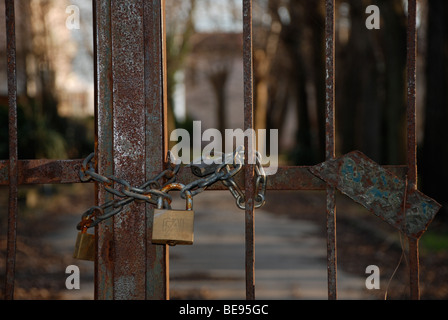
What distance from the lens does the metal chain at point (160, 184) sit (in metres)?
1.64

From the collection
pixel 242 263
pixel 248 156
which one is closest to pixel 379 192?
A: pixel 248 156

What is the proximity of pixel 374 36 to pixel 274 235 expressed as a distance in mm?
9592

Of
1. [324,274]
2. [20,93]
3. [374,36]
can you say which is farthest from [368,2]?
[20,93]

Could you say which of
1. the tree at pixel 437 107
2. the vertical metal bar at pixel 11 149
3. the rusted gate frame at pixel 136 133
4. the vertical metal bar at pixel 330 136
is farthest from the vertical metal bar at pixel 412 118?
the tree at pixel 437 107

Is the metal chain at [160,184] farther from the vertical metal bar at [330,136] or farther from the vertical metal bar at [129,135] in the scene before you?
the vertical metal bar at [330,136]

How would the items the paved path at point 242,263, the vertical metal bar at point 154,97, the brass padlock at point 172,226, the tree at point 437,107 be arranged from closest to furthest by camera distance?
the brass padlock at point 172,226 < the vertical metal bar at point 154,97 < the paved path at point 242,263 < the tree at point 437,107

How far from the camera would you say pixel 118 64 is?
1690 millimetres

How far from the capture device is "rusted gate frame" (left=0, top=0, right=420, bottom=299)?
1692 millimetres

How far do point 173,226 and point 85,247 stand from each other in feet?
1.18

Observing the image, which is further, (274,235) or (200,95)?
(200,95)

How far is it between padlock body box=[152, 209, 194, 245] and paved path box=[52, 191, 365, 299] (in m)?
3.90

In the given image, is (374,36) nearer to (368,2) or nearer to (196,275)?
(368,2)

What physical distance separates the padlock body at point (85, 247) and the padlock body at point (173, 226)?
0.94 feet

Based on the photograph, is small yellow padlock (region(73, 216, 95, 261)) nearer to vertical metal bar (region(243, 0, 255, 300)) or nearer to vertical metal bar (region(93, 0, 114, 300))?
vertical metal bar (region(93, 0, 114, 300))
